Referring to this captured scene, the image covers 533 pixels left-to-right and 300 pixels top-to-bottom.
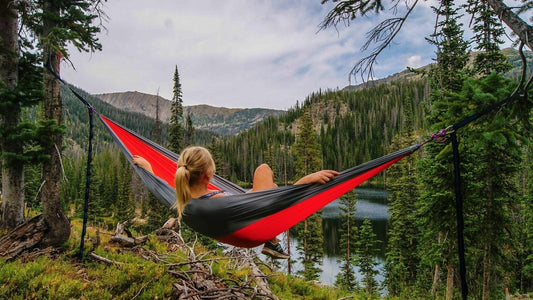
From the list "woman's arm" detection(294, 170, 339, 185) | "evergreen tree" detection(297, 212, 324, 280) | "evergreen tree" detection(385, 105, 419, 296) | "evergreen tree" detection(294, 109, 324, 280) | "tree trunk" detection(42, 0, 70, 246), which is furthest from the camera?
"evergreen tree" detection(294, 109, 324, 280)

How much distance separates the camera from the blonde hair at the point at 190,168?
189cm

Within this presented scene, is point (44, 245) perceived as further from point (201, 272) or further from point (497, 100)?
point (497, 100)

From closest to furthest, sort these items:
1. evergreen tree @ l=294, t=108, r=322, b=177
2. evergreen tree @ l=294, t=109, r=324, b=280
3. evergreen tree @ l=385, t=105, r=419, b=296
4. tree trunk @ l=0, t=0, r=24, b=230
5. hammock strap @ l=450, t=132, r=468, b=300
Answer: hammock strap @ l=450, t=132, r=468, b=300 < tree trunk @ l=0, t=0, r=24, b=230 < evergreen tree @ l=385, t=105, r=419, b=296 < evergreen tree @ l=294, t=109, r=324, b=280 < evergreen tree @ l=294, t=108, r=322, b=177

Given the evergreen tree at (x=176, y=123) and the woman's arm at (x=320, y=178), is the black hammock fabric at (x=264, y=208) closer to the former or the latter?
the woman's arm at (x=320, y=178)

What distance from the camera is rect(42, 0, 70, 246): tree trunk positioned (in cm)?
343

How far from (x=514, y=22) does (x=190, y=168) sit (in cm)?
268

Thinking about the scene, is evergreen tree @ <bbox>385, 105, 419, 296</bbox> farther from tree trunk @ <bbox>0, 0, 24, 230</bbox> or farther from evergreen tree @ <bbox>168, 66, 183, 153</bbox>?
tree trunk @ <bbox>0, 0, 24, 230</bbox>

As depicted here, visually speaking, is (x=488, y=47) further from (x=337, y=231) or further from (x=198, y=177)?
(x=337, y=231)

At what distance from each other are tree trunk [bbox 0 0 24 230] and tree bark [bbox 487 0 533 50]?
19.1 ft

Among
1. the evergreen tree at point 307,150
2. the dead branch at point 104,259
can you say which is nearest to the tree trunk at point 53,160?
the dead branch at point 104,259

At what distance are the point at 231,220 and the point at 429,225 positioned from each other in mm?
9255

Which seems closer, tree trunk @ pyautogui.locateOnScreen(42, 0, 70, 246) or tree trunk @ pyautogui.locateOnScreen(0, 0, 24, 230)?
tree trunk @ pyautogui.locateOnScreen(42, 0, 70, 246)

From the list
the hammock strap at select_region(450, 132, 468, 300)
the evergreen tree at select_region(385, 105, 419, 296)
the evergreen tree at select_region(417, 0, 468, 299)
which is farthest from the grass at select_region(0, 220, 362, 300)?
the evergreen tree at select_region(385, 105, 419, 296)

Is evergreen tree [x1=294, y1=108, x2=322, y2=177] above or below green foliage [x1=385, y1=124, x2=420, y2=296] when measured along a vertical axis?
above
